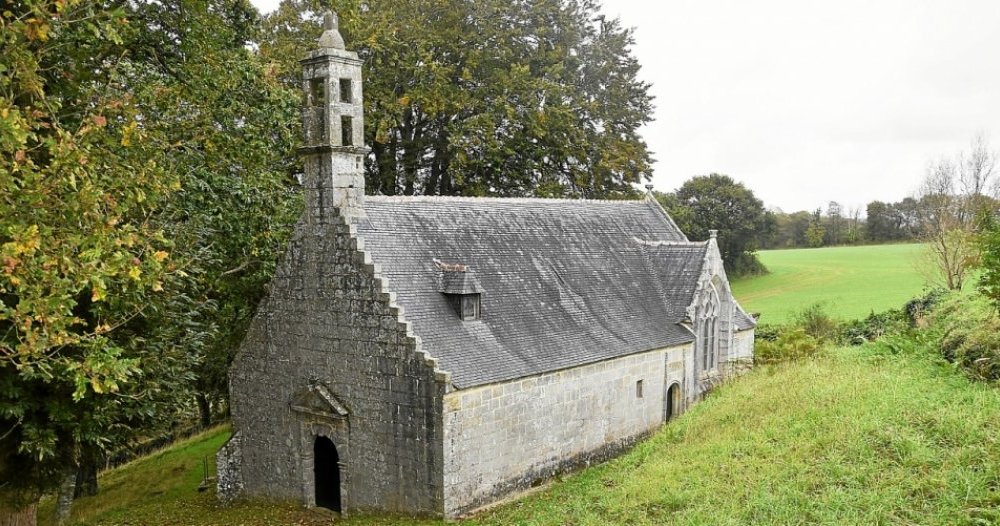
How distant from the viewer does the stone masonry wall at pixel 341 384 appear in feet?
51.3

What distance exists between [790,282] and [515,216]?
4413 cm

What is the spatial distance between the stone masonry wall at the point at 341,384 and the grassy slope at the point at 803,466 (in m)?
0.89

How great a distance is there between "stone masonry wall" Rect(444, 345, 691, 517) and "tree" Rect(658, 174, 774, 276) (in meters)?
40.6

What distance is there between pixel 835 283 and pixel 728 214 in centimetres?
1079

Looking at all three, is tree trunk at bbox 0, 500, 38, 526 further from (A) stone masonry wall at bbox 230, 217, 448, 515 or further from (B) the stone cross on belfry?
(B) the stone cross on belfry

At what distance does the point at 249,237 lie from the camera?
60.2ft

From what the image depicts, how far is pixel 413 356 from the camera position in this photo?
51.0ft

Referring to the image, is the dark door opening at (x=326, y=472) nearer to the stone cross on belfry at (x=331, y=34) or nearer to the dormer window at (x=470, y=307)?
the dormer window at (x=470, y=307)

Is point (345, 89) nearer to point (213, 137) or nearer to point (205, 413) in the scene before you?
point (213, 137)

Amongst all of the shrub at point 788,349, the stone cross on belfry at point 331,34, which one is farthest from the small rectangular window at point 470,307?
the shrub at point 788,349

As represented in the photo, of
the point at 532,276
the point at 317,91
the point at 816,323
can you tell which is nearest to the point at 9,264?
the point at 317,91

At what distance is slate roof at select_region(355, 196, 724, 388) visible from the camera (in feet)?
56.2

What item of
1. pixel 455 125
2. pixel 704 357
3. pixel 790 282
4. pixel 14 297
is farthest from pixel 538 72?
pixel 790 282

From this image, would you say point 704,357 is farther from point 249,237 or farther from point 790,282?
point 790,282
